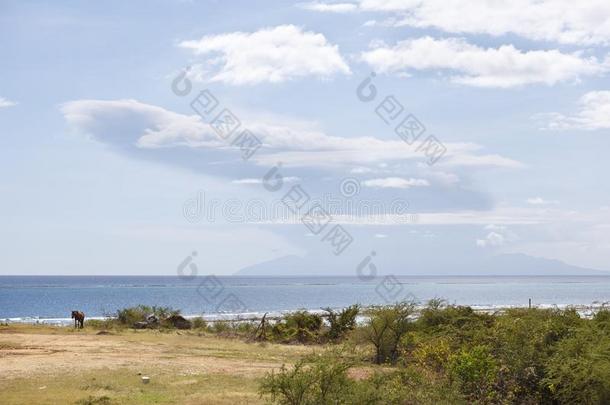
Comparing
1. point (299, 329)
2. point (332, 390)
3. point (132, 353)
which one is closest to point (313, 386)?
point (332, 390)

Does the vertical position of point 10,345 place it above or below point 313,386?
below

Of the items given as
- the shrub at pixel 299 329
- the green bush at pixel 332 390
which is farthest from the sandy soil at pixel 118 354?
the green bush at pixel 332 390

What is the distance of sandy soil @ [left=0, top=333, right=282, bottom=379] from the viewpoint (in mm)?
25250

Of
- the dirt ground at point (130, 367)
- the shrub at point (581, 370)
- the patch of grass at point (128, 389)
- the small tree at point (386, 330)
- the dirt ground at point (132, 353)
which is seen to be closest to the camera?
the shrub at point (581, 370)

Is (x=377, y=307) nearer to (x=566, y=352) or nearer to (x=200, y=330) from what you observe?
(x=566, y=352)

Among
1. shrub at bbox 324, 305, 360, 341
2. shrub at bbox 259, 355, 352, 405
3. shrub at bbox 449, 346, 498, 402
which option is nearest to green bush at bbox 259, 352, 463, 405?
shrub at bbox 259, 355, 352, 405

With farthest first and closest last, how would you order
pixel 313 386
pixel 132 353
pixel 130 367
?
1. pixel 132 353
2. pixel 130 367
3. pixel 313 386

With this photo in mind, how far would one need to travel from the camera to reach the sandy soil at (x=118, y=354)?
82.8 ft

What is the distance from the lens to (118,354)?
29609 mm

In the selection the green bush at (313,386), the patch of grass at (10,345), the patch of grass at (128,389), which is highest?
the green bush at (313,386)

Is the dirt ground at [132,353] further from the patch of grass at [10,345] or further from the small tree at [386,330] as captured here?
the small tree at [386,330]

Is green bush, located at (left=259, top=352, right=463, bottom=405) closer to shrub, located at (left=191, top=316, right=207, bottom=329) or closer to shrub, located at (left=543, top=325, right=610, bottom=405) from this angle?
shrub, located at (left=543, top=325, right=610, bottom=405)

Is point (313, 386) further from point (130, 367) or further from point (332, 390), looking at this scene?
point (130, 367)

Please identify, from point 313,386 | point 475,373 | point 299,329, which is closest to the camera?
point 313,386
